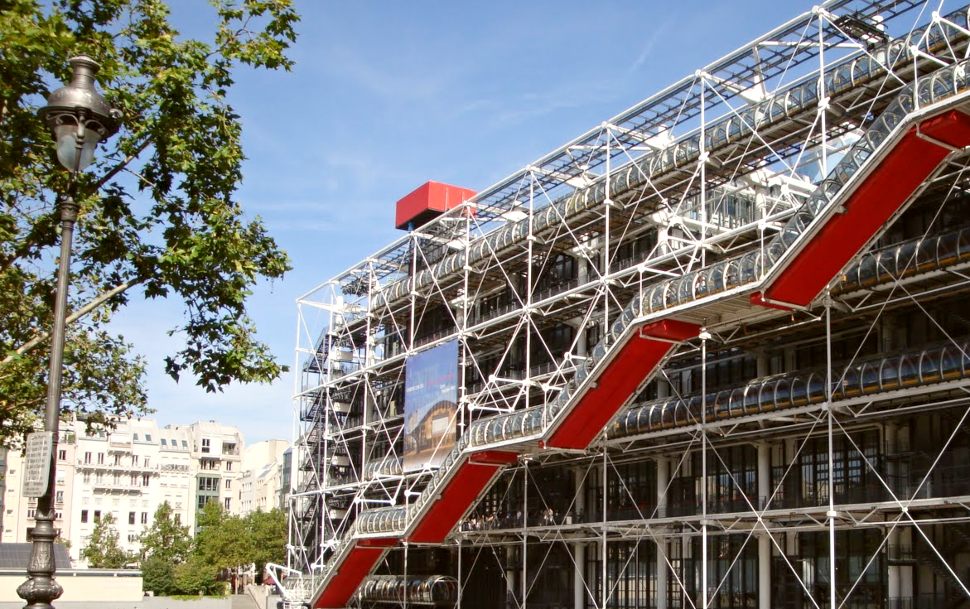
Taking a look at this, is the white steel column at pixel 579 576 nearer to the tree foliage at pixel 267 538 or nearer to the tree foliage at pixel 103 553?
the tree foliage at pixel 267 538

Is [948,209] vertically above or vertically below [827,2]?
below

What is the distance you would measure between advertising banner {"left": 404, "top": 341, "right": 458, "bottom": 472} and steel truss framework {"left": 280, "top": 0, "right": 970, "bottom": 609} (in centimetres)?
74

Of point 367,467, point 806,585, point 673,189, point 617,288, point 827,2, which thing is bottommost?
point 806,585

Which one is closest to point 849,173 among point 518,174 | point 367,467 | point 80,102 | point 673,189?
point 673,189

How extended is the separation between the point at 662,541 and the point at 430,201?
22333mm

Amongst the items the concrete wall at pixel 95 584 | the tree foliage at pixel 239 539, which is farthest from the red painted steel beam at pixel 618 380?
the tree foliage at pixel 239 539

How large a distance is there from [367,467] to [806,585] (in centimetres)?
2141

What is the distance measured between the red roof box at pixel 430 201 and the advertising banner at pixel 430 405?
1037cm

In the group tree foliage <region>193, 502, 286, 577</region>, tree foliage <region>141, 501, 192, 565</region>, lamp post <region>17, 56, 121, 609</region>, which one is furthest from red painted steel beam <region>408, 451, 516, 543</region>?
tree foliage <region>141, 501, 192, 565</region>

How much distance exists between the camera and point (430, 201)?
166 feet

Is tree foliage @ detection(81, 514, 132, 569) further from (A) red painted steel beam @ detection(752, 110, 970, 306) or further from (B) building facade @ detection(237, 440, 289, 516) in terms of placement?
(A) red painted steel beam @ detection(752, 110, 970, 306)

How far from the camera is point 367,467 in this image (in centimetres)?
4591

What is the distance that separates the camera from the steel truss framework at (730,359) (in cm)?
2403

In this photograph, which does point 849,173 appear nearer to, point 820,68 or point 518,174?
point 820,68
